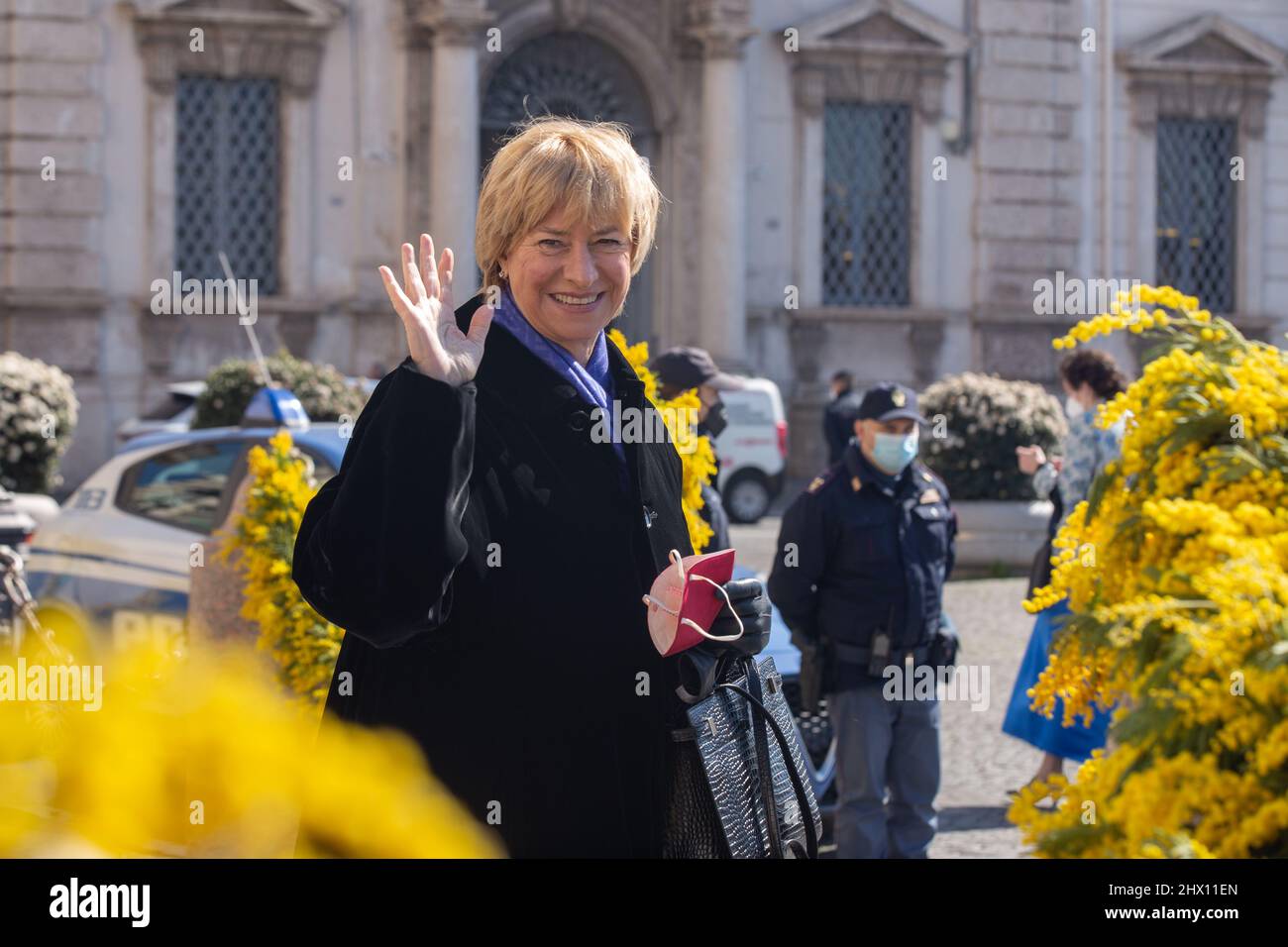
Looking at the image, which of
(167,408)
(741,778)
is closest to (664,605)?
(741,778)

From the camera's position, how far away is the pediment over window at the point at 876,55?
2547 cm

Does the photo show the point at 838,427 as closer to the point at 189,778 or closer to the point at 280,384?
the point at 280,384

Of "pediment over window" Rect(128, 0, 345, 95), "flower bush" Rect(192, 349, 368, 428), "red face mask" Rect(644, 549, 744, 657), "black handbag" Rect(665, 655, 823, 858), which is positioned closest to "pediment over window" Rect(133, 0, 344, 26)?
"pediment over window" Rect(128, 0, 345, 95)

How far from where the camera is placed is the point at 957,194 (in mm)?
26312

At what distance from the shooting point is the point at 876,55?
25.8m

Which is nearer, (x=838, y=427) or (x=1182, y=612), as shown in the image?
(x=1182, y=612)

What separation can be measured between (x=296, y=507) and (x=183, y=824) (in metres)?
5.23

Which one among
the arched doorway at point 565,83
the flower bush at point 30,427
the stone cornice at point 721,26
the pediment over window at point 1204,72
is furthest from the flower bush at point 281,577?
the pediment over window at point 1204,72

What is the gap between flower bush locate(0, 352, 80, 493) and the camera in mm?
18906

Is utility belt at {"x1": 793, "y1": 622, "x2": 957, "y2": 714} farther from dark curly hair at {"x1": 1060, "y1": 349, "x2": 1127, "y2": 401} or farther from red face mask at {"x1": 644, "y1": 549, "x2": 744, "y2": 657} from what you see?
red face mask at {"x1": 644, "y1": 549, "x2": 744, "y2": 657}

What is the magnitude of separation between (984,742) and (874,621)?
303cm

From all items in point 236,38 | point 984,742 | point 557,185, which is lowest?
point 984,742
